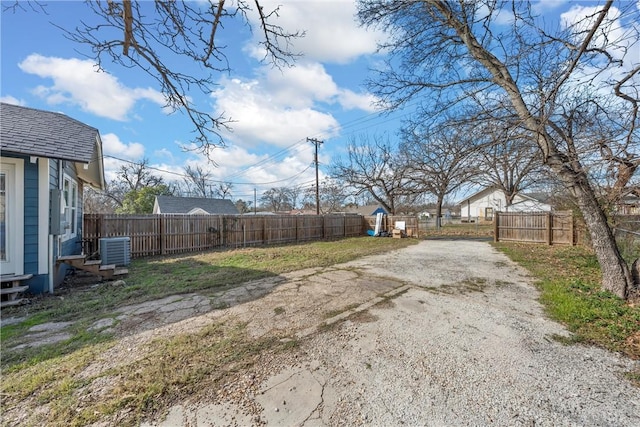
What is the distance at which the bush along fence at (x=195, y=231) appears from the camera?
850 centimetres

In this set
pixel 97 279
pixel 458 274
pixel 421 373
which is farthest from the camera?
pixel 458 274

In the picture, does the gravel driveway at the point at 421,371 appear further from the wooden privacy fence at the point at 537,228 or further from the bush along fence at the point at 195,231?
the wooden privacy fence at the point at 537,228

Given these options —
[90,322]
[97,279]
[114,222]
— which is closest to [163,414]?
[90,322]

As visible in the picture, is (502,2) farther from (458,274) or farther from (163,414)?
(163,414)

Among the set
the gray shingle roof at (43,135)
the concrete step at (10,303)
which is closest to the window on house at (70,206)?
the gray shingle roof at (43,135)

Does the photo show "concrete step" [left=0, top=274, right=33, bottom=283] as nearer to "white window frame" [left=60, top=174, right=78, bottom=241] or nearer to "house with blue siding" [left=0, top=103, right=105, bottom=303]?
"house with blue siding" [left=0, top=103, right=105, bottom=303]

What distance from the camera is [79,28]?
2.70 metres

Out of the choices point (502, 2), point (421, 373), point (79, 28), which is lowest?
point (421, 373)

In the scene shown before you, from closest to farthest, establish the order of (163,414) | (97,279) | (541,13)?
1. (163,414)
2. (541,13)
3. (97,279)

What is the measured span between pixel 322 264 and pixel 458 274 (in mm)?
3318

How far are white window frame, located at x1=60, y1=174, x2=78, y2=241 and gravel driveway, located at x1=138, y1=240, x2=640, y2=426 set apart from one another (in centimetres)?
554

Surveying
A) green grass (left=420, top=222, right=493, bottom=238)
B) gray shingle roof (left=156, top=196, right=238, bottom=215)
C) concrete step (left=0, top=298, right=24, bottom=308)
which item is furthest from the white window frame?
green grass (left=420, top=222, right=493, bottom=238)

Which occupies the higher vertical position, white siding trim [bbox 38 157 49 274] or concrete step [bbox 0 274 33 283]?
white siding trim [bbox 38 157 49 274]

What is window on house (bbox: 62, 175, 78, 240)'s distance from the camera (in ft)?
20.7
